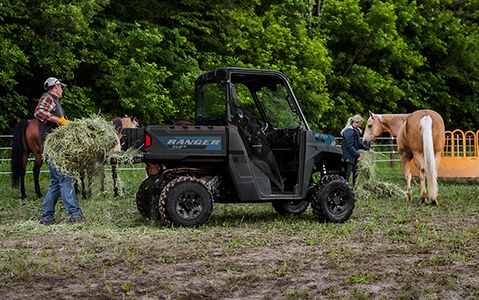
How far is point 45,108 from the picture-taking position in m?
10.1

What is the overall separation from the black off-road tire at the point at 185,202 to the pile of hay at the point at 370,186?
5.78 metres

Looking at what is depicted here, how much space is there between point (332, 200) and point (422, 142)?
4185 millimetres

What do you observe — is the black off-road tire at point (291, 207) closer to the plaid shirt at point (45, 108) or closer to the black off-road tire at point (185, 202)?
the black off-road tire at point (185, 202)

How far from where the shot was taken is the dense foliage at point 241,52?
68.3ft

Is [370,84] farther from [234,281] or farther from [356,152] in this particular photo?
[234,281]

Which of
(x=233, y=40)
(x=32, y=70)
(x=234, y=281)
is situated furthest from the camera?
(x=233, y=40)

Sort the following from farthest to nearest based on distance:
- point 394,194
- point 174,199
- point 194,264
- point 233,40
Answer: point 233,40
point 394,194
point 174,199
point 194,264

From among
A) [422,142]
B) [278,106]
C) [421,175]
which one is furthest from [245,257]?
[422,142]

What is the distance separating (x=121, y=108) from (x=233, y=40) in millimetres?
5114

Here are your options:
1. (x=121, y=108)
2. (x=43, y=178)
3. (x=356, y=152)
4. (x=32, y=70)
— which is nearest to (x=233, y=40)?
(x=121, y=108)

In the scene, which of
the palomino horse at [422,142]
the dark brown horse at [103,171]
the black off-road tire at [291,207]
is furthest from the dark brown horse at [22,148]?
the palomino horse at [422,142]

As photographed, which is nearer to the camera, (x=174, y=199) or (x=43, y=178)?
(x=174, y=199)

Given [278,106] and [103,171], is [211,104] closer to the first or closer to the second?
[278,106]

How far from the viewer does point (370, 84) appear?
105ft
